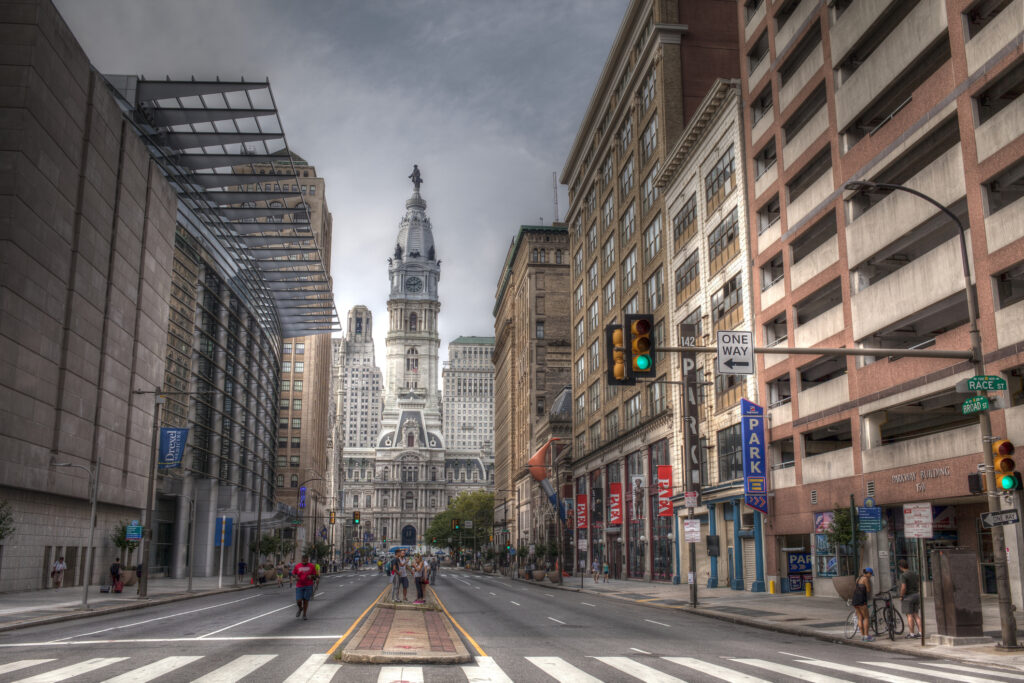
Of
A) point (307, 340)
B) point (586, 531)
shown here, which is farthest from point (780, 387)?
point (307, 340)

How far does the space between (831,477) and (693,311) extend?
1660 centimetres

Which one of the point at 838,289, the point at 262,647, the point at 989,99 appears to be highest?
the point at 989,99

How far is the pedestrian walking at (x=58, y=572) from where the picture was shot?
42.6 metres

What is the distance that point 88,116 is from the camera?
44.5m

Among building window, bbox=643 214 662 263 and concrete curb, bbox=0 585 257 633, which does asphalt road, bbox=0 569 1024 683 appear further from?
building window, bbox=643 214 662 263

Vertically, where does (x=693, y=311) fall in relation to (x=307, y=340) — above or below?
below

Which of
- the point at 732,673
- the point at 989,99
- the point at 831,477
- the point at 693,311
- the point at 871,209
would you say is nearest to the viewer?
the point at 732,673

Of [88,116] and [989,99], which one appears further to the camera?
[88,116]

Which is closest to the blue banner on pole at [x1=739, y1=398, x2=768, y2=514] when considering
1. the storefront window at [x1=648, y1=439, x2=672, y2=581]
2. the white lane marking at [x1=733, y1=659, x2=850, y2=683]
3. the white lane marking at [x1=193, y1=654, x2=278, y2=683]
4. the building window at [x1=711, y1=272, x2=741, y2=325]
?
the building window at [x1=711, y1=272, x2=741, y2=325]

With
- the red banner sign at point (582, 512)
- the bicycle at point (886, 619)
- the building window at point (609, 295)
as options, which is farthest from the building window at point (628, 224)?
the bicycle at point (886, 619)

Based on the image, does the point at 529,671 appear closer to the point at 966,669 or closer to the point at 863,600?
the point at 966,669

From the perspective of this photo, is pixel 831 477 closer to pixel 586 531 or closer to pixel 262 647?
pixel 262 647

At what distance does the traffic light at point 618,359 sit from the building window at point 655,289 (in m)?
40.7

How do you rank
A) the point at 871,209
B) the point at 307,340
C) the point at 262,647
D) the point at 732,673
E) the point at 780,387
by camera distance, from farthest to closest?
the point at 307,340 < the point at 780,387 < the point at 871,209 < the point at 262,647 < the point at 732,673
